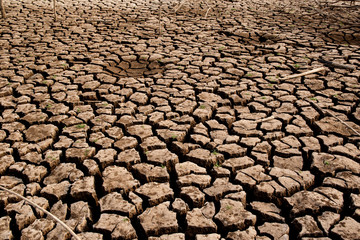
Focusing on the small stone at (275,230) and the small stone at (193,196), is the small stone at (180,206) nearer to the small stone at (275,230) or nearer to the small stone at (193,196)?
the small stone at (193,196)

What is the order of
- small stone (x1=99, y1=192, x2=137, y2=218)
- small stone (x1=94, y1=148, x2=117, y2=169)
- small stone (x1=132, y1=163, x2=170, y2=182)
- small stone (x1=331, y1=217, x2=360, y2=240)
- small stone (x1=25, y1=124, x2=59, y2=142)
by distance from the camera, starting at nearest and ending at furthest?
1. small stone (x1=331, y1=217, x2=360, y2=240)
2. small stone (x1=99, y1=192, x2=137, y2=218)
3. small stone (x1=132, y1=163, x2=170, y2=182)
4. small stone (x1=94, y1=148, x2=117, y2=169)
5. small stone (x1=25, y1=124, x2=59, y2=142)

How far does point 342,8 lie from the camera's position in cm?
767

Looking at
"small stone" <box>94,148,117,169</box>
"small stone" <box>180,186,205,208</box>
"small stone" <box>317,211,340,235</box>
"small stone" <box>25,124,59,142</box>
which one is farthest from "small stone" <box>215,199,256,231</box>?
"small stone" <box>25,124,59,142</box>

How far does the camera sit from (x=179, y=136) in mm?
2803

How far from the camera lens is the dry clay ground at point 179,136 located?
79.1 inches

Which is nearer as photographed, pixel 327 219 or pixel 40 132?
pixel 327 219

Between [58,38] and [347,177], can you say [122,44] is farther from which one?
[347,177]

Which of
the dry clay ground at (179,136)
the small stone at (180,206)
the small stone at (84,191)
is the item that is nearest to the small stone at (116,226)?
the dry clay ground at (179,136)

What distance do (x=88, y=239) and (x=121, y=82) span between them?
233cm

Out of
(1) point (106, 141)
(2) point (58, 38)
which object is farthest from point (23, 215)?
(2) point (58, 38)

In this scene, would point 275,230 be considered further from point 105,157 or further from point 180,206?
point 105,157

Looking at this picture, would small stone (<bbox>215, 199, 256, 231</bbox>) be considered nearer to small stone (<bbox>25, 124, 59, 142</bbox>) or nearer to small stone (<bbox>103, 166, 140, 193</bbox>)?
small stone (<bbox>103, 166, 140, 193</bbox>)

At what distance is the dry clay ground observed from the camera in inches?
79.1

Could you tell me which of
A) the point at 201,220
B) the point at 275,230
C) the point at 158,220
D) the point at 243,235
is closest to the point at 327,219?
the point at 275,230
